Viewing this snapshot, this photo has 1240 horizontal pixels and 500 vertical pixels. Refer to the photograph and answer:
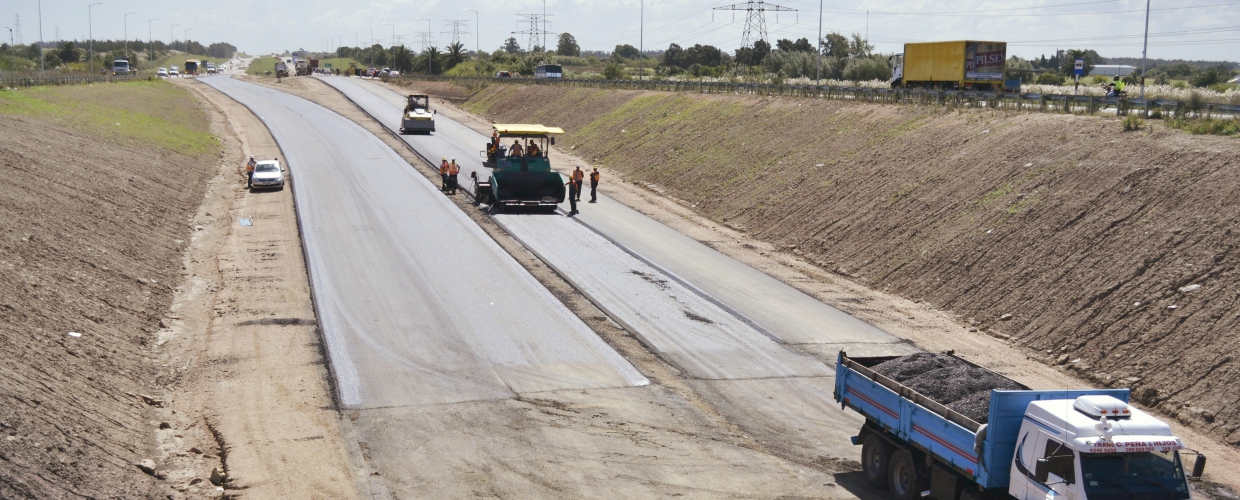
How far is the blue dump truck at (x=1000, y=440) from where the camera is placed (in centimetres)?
940

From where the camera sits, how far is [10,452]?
10.7 metres

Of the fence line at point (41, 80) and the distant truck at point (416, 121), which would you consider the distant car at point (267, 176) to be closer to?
the distant truck at point (416, 121)

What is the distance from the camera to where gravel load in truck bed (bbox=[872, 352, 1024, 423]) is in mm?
11375

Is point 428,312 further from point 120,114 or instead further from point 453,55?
point 453,55

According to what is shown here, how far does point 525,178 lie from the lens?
32344 mm

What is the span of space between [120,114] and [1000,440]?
169 ft

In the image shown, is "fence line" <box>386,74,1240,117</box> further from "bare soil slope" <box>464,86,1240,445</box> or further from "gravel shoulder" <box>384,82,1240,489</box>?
"gravel shoulder" <box>384,82,1240,489</box>

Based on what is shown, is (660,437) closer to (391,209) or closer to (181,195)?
(391,209)

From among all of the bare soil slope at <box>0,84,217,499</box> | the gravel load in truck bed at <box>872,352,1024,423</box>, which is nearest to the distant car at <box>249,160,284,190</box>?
the bare soil slope at <box>0,84,217,499</box>

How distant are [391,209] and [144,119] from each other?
1069 inches

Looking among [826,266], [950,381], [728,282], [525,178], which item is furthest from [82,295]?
[826,266]

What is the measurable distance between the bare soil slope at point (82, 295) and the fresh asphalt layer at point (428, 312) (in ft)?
10.4

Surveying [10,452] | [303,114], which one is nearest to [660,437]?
[10,452]

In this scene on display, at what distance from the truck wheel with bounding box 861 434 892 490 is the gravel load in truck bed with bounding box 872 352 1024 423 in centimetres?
84
